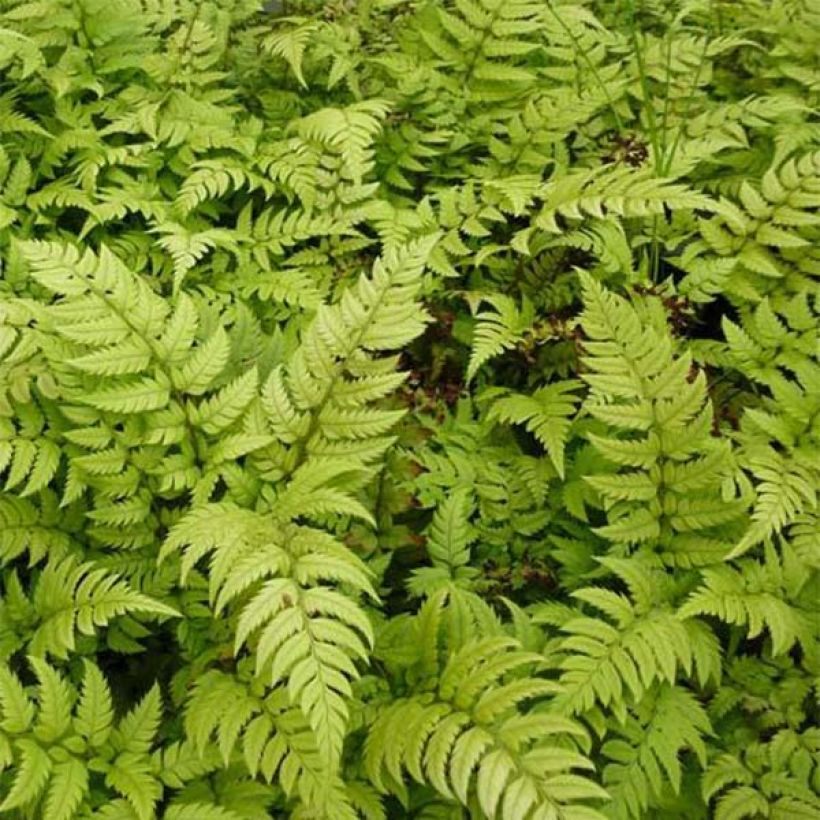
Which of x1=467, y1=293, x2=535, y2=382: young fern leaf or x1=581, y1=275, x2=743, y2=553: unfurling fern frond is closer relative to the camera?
x1=581, y1=275, x2=743, y2=553: unfurling fern frond

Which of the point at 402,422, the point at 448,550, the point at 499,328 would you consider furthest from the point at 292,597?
the point at 499,328

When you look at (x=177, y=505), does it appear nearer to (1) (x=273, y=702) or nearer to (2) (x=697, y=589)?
(1) (x=273, y=702)

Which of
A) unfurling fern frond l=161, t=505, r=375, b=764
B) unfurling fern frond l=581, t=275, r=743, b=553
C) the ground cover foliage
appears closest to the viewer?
unfurling fern frond l=161, t=505, r=375, b=764

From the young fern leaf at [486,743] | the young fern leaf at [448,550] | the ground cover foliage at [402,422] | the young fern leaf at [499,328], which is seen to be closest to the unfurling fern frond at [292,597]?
the ground cover foliage at [402,422]

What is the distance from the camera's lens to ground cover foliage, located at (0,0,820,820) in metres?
2.38

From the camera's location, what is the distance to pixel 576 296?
3432 millimetres

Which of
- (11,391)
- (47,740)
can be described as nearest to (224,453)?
(11,391)

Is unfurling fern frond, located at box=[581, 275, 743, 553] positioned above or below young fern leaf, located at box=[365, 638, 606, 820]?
above

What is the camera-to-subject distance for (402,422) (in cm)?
321

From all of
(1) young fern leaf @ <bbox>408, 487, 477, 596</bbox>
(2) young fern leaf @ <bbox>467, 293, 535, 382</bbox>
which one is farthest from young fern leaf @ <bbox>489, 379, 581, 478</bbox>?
(1) young fern leaf @ <bbox>408, 487, 477, 596</bbox>

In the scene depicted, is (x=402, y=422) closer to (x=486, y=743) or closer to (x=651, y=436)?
(x=651, y=436)

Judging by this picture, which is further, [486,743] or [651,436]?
[651,436]

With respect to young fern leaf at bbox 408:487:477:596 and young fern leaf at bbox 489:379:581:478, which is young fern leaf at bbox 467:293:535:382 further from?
young fern leaf at bbox 408:487:477:596

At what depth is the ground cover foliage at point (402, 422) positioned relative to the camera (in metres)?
2.38
